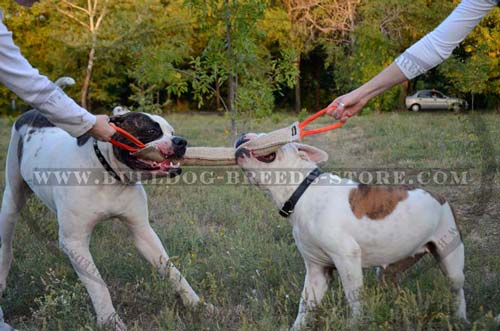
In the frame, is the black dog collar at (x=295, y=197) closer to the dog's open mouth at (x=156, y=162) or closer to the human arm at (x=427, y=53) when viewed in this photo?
the human arm at (x=427, y=53)

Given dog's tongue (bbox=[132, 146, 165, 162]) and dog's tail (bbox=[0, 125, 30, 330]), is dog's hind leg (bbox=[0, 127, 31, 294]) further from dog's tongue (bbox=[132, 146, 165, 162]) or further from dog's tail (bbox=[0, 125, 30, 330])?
dog's tongue (bbox=[132, 146, 165, 162])

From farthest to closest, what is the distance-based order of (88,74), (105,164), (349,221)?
(88,74)
(105,164)
(349,221)

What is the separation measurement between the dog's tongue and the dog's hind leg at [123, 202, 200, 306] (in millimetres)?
480

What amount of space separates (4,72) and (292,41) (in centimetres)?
2553

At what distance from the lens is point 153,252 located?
4301mm

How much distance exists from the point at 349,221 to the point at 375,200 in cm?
25

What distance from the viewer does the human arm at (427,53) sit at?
3.16 m

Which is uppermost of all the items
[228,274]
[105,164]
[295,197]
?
[105,164]

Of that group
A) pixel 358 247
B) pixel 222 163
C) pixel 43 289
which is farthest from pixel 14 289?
pixel 358 247

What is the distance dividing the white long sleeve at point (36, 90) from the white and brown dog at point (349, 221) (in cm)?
99

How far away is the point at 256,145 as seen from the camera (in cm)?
357

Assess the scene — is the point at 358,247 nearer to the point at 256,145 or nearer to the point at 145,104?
Result: the point at 256,145

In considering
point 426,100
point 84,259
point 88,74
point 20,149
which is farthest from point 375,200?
point 88,74

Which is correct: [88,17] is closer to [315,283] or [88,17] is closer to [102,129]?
[102,129]
